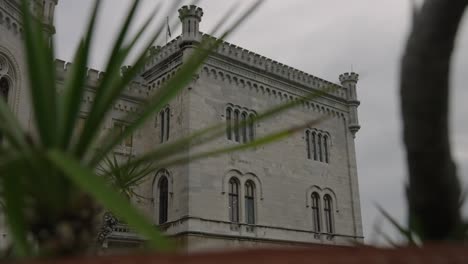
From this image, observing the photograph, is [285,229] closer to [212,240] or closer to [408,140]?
[212,240]

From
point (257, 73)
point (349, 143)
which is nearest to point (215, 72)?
point (257, 73)

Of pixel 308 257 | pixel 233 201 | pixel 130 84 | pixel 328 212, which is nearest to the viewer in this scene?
pixel 308 257

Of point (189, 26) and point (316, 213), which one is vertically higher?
point (189, 26)

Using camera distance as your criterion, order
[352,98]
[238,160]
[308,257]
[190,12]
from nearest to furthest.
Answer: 1. [308,257]
2. [238,160]
3. [190,12]
4. [352,98]

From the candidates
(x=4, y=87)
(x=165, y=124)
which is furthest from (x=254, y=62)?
(x=4, y=87)

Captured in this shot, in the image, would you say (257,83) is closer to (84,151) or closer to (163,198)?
(163,198)

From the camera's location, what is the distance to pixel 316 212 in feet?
59.4

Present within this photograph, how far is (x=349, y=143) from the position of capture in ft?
65.7

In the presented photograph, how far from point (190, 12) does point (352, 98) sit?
8.22m

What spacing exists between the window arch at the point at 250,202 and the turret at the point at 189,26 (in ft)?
16.9

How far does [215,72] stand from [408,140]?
15.2m

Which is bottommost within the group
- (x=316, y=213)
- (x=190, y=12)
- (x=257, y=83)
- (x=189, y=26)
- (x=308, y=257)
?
(x=308, y=257)

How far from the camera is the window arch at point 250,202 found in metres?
15.9

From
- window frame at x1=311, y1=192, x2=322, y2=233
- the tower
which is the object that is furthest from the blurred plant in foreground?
window frame at x1=311, y1=192, x2=322, y2=233
